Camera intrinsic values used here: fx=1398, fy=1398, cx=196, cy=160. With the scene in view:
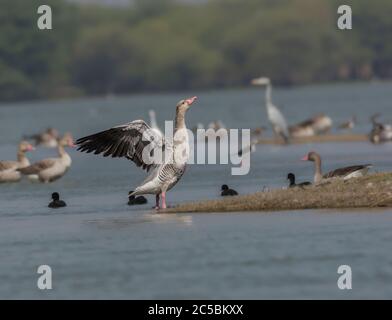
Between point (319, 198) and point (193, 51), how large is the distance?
10914 centimetres

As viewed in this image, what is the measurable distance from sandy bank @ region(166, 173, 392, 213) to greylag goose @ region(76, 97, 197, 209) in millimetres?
448

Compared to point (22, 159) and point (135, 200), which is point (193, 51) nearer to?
point (22, 159)

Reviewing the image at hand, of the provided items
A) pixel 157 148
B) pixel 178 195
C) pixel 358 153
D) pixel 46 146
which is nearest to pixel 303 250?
pixel 157 148

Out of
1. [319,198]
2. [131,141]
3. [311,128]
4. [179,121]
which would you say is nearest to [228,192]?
[179,121]

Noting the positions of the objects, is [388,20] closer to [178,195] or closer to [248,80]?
[248,80]

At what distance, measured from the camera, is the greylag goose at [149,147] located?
64.2ft

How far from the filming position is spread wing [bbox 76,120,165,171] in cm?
1973

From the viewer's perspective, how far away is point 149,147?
19.9 meters

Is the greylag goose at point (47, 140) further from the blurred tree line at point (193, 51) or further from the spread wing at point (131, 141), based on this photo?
the blurred tree line at point (193, 51)

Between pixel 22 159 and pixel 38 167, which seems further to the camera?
pixel 22 159

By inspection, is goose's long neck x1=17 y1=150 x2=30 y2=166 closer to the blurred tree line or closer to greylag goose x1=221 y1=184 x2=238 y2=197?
greylag goose x1=221 y1=184 x2=238 y2=197

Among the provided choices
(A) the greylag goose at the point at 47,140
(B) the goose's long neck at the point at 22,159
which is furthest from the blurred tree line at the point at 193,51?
(B) the goose's long neck at the point at 22,159

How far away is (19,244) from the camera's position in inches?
687
